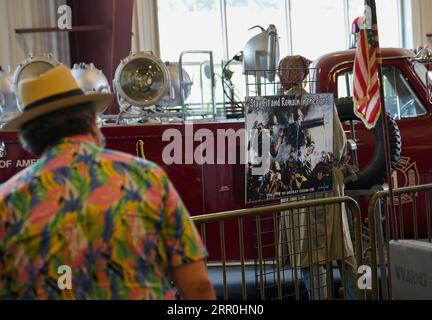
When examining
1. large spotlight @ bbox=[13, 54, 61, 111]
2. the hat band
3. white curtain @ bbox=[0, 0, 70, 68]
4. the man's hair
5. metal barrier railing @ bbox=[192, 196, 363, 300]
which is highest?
white curtain @ bbox=[0, 0, 70, 68]

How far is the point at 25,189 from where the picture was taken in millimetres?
2199

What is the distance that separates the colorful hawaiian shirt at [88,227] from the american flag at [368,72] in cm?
283

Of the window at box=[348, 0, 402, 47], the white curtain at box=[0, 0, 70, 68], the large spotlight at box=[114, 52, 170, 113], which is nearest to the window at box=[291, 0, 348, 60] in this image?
the window at box=[348, 0, 402, 47]

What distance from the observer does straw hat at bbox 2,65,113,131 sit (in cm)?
229

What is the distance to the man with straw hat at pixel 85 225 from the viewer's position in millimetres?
2166

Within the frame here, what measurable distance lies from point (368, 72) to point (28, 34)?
24.6 feet

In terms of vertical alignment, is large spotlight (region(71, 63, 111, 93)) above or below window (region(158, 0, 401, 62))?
below

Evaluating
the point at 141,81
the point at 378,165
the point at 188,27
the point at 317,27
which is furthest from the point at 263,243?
the point at 317,27

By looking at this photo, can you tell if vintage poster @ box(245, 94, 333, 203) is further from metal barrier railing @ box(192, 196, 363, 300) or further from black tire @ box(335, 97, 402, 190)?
black tire @ box(335, 97, 402, 190)

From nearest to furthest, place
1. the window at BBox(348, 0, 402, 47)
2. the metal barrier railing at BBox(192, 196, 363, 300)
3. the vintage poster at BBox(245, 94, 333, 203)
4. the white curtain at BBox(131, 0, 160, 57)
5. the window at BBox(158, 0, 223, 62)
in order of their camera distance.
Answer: the metal barrier railing at BBox(192, 196, 363, 300) → the vintage poster at BBox(245, 94, 333, 203) → the white curtain at BBox(131, 0, 160, 57) → the window at BBox(158, 0, 223, 62) → the window at BBox(348, 0, 402, 47)

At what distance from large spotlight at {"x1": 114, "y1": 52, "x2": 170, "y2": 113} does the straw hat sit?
395 cm

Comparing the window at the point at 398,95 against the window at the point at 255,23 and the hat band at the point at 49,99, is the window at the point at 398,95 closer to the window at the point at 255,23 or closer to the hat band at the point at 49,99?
the hat band at the point at 49,99

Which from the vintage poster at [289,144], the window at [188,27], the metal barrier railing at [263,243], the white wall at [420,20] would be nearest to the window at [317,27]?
the white wall at [420,20]
